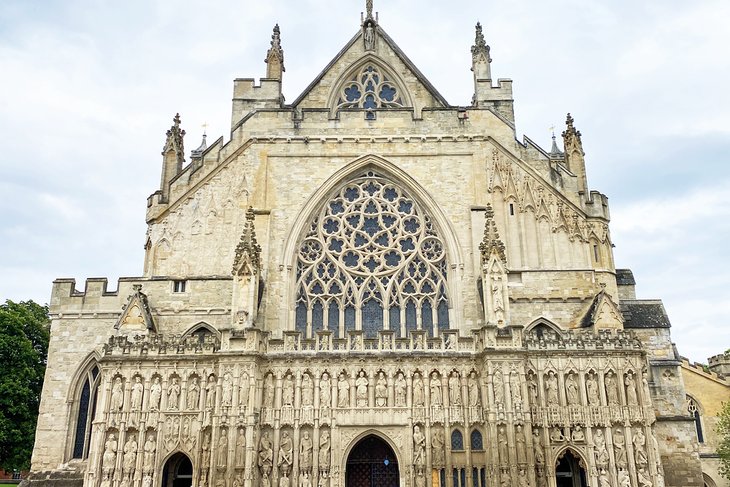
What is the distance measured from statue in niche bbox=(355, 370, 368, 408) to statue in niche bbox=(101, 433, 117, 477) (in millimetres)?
6564

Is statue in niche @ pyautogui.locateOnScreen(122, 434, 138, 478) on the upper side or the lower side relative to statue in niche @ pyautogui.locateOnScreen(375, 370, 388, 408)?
lower

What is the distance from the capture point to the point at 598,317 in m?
18.4

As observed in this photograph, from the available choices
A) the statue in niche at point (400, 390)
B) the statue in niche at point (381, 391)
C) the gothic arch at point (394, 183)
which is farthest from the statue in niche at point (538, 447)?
the gothic arch at point (394, 183)

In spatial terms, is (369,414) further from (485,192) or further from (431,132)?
(431,132)

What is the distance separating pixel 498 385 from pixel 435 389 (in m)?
1.70

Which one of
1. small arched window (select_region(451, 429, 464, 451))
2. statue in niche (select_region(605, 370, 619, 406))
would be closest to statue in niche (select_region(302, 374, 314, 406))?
small arched window (select_region(451, 429, 464, 451))

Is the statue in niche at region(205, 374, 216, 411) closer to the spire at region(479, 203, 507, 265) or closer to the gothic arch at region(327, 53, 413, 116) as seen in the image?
the spire at region(479, 203, 507, 265)

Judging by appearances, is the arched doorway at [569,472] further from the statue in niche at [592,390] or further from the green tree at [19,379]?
the green tree at [19,379]

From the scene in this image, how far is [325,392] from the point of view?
17.2m

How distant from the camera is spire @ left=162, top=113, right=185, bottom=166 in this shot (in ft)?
76.2

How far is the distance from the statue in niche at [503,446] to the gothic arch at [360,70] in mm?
12797

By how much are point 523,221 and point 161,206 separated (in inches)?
477

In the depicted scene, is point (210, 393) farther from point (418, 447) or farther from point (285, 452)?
point (418, 447)

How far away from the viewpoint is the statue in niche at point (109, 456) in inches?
652
